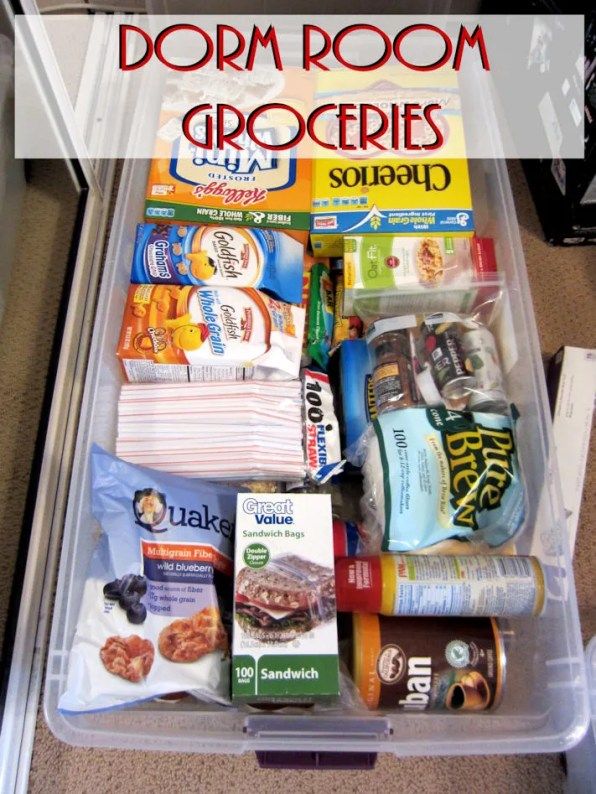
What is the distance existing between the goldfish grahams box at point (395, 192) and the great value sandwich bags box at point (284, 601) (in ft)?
1.41

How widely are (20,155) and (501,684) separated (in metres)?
1.09

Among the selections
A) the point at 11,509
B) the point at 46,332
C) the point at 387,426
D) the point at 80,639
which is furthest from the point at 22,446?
the point at 387,426

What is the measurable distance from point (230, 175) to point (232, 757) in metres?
0.81

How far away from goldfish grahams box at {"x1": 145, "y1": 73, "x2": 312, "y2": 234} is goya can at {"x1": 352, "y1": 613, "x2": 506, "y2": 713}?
0.57 meters

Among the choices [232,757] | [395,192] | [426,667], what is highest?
[395,192]

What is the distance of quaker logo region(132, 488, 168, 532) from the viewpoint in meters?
0.80

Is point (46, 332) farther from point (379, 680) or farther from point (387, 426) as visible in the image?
point (379, 680)

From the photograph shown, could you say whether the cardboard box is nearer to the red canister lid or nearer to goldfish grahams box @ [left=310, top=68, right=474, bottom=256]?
goldfish grahams box @ [left=310, top=68, right=474, bottom=256]

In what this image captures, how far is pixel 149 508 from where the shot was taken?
2.65 feet

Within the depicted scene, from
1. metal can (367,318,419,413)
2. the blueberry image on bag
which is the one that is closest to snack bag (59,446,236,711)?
the blueberry image on bag

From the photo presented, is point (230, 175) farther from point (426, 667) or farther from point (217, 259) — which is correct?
point (426, 667)

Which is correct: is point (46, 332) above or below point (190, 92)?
below

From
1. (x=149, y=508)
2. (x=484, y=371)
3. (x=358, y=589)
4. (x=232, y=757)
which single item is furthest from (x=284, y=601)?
(x=484, y=371)

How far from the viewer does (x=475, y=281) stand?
1.00m
